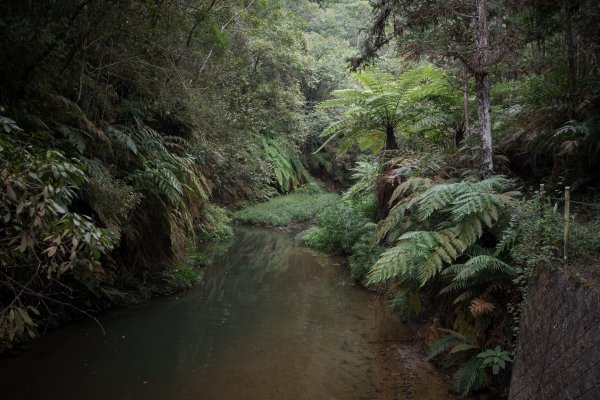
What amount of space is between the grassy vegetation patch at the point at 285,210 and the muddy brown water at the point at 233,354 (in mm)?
8222

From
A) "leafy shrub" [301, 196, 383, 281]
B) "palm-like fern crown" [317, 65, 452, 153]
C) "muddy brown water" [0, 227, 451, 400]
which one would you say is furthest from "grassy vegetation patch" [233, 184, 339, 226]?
"muddy brown water" [0, 227, 451, 400]

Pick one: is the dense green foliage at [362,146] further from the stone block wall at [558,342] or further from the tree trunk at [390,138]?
the stone block wall at [558,342]

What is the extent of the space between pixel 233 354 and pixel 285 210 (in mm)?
11758

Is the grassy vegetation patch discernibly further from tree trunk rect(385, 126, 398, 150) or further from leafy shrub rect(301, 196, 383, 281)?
tree trunk rect(385, 126, 398, 150)

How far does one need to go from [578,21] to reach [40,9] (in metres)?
5.17

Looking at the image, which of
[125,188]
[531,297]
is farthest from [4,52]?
[531,297]

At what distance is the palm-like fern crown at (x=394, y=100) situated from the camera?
6.58m

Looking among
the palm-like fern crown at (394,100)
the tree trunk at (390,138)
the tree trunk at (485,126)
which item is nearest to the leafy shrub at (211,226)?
the palm-like fern crown at (394,100)

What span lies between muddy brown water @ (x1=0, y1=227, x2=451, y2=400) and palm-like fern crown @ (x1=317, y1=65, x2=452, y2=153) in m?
3.06

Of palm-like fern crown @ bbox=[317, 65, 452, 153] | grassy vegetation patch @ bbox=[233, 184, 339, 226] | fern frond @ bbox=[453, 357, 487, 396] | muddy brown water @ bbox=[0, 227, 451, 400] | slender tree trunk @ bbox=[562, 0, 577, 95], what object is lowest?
grassy vegetation patch @ bbox=[233, 184, 339, 226]

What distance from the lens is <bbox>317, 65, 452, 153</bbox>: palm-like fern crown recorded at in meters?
6.58

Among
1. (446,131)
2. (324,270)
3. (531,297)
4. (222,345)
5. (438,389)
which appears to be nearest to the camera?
(531,297)

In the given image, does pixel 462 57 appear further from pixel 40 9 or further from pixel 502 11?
pixel 40 9

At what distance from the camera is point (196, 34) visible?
6168 millimetres
